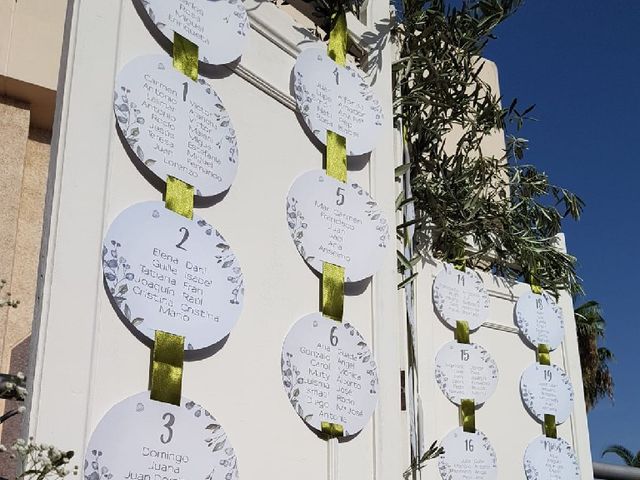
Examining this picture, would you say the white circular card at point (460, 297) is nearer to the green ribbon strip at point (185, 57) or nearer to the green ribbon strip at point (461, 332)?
the green ribbon strip at point (461, 332)

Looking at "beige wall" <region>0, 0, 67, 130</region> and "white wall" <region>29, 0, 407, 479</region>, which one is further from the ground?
"beige wall" <region>0, 0, 67, 130</region>

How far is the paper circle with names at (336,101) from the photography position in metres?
2.49

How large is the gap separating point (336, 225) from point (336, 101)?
1.37ft

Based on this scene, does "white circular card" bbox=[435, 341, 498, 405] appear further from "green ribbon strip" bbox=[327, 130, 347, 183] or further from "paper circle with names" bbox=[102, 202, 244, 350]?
"paper circle with names" bbox=[102, 202, 244, 350]

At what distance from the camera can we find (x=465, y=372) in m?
3.47

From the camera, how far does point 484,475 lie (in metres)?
3.39

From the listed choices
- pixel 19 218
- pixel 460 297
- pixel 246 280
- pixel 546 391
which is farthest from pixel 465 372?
pixel 19 218

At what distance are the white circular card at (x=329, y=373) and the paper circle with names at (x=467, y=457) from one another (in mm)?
995

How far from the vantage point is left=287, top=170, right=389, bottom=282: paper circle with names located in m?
2.33

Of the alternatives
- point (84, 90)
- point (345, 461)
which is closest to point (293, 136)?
point (84, 90)

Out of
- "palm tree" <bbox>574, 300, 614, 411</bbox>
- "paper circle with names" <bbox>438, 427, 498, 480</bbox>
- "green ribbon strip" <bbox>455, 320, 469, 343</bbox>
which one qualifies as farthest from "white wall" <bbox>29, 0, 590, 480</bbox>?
"palm tree" <bbox>574, 300, 614, 411</bbox>

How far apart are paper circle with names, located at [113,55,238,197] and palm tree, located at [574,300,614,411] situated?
13003mm

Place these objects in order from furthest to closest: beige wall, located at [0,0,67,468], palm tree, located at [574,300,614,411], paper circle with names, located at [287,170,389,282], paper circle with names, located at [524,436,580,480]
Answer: palm tree, located at [574,300,614,411] < beige wall, located at [0,0,67,468] < paper circle with names, located at [524,436,580,480] < paper circle with names, located at [287,170,389,282]

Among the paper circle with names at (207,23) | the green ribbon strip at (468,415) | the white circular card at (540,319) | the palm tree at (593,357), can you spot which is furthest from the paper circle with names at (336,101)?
the palm tree at (593,357)
